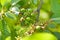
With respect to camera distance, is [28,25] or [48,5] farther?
[48,5]

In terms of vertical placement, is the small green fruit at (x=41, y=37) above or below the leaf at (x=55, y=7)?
below

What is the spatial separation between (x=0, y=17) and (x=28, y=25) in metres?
0.15

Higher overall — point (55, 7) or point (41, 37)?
point (55, 7)

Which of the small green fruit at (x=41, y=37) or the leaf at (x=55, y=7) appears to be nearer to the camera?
the small green fruit at (x=41, y=37)

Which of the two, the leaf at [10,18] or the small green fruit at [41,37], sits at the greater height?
the leaf at [10,18]

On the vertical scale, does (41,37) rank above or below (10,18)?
below

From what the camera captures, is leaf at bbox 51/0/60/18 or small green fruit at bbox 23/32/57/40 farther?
leaf at bbox 51/0/60/18

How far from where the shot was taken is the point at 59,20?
52.0 inches

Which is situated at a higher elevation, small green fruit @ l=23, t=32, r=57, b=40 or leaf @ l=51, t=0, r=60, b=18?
leaf @ l=51, t=0, r=60, b=18

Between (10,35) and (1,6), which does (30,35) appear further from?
(1,6)

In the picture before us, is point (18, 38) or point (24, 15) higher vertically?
point (24, 15)

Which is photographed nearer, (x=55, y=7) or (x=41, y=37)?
(x=41, y=37)

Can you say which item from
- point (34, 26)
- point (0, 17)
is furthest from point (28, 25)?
point (0, 17)

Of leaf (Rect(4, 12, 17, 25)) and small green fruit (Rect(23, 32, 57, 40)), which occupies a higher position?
leaf (Rect(4, 12, 17, 25))
